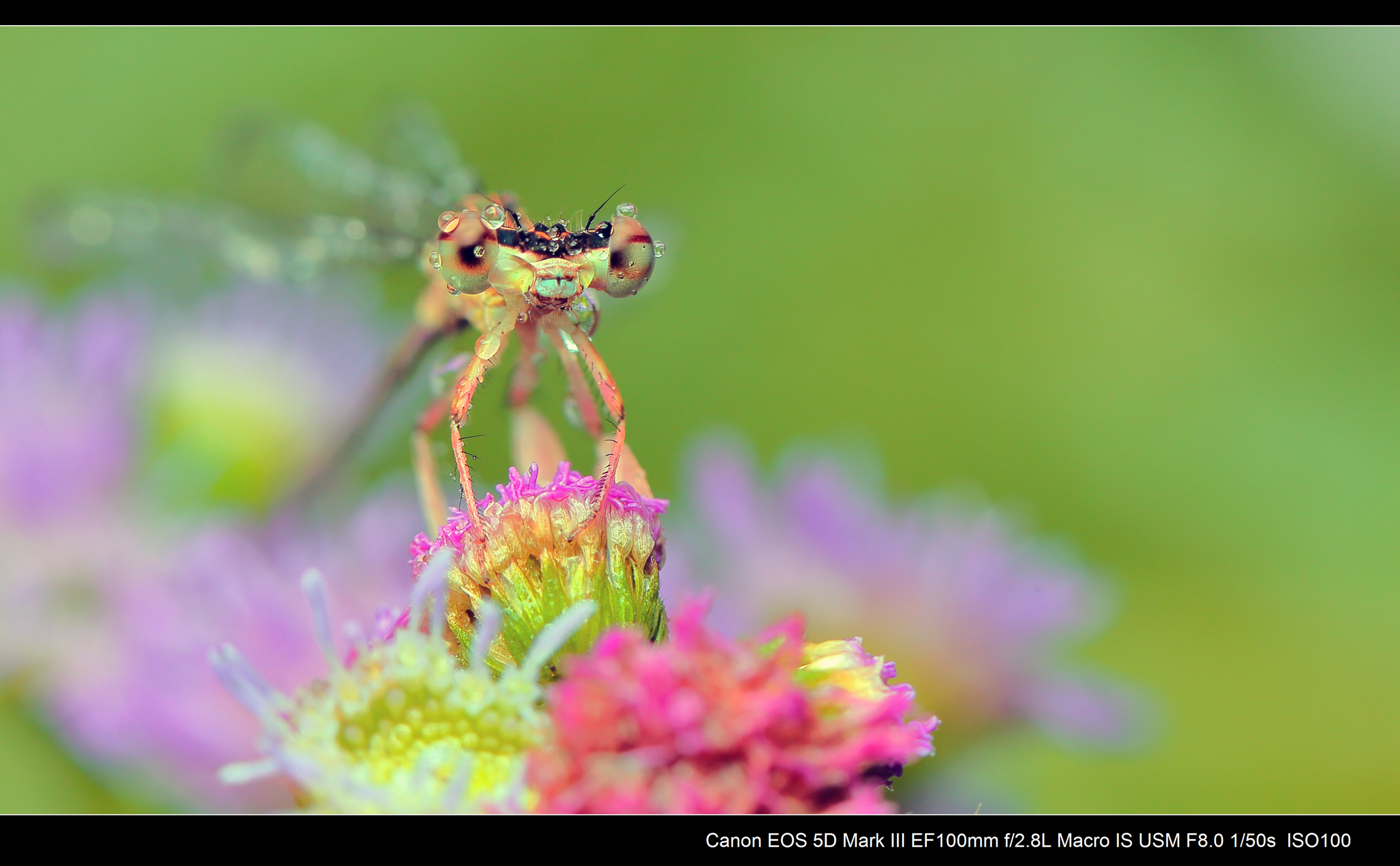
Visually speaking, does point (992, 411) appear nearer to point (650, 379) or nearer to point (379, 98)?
point (650, 379)

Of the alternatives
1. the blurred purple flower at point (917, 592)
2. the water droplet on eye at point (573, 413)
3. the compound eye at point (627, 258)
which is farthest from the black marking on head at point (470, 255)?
the blurred purple flower at point (917, 592)

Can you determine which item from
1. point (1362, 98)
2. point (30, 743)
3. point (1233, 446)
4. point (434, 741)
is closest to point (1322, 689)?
point (1233, 446)

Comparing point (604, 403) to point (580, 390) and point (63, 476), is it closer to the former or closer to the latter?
point (580, 390)

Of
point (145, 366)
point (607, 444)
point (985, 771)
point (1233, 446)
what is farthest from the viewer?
point (1233, 446)

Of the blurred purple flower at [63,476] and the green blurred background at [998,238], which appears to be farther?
the green blurred background at [998,238]

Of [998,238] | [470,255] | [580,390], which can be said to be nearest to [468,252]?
[470,255]

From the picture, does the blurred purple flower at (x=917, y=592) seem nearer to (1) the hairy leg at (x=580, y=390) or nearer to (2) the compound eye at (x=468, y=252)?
(1) the hairy leg at (x=580, y=390)
